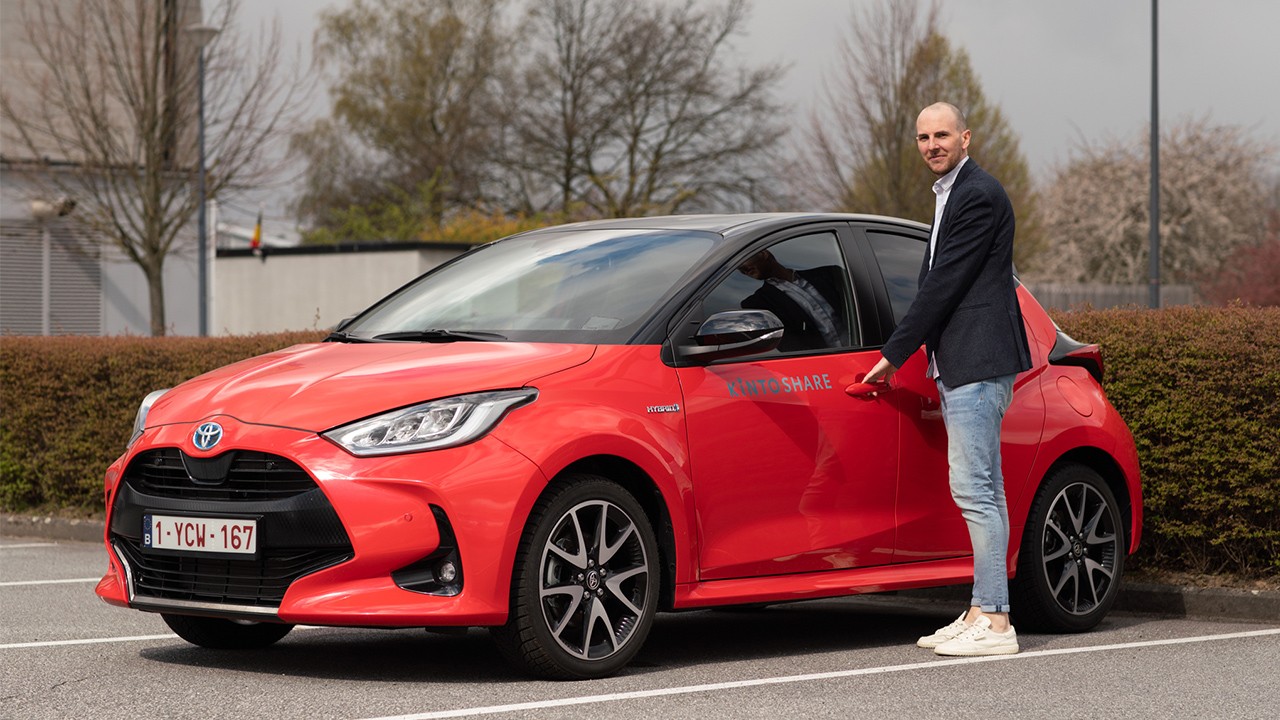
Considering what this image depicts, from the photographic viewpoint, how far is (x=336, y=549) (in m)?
5.54

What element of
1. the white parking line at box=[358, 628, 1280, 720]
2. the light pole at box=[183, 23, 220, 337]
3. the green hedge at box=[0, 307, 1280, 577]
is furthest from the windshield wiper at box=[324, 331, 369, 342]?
the light pole at box=[183, 23, 220, 337]

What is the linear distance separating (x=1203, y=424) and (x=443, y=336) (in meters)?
3.86

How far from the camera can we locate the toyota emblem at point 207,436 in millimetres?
5688

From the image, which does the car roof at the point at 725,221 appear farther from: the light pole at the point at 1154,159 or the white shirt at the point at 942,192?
the light pole at the point at 1154,159

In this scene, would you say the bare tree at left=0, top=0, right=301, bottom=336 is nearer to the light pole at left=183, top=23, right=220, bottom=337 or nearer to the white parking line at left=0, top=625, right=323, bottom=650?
the light pole at left=183, top=23, right=220, bottom=337

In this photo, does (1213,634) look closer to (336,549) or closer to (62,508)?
(336,549)

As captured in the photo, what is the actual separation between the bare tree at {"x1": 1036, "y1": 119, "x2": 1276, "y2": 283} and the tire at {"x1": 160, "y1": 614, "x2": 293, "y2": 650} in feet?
162

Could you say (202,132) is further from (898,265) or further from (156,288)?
(898,265)

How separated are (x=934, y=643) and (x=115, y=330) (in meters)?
24.5

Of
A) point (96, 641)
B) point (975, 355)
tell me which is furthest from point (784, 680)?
point (96, 641)

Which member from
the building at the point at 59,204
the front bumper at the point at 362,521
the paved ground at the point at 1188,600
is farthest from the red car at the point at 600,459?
the building at the point at 59,204

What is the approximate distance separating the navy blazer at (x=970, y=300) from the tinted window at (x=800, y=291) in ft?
0.95

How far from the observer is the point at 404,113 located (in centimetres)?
4959

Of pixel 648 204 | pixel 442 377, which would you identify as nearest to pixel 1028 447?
pixel 442 377
